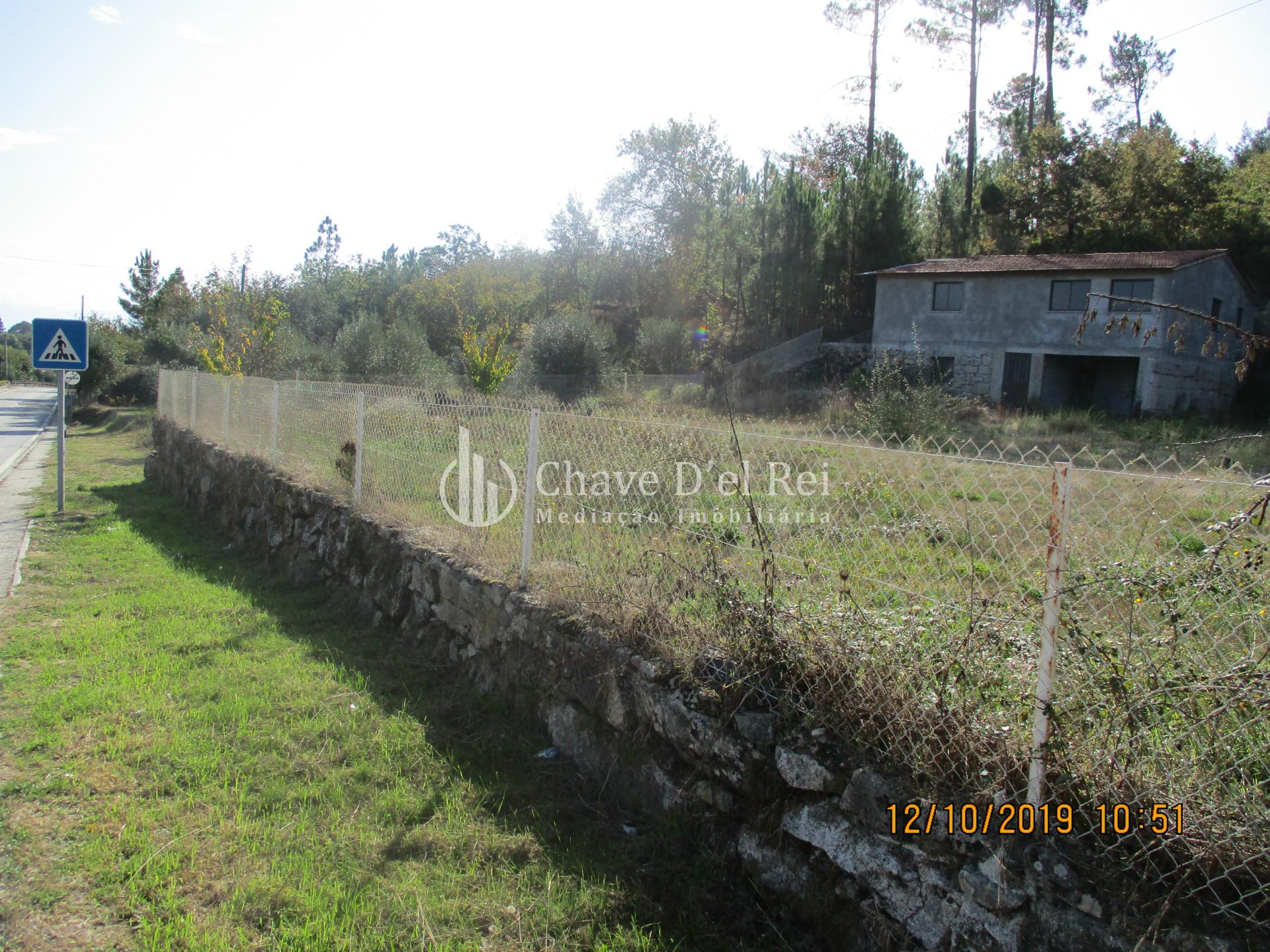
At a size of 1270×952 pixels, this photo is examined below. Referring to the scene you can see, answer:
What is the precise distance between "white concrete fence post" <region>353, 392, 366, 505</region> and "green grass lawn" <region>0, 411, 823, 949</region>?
152 cm

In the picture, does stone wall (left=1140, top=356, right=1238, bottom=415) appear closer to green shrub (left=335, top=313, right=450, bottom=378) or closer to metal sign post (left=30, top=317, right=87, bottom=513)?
green shrub (left=335, top=313, right=450, bottom=378)

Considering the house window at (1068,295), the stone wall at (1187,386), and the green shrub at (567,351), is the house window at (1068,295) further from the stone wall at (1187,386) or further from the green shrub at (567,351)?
Answer: the green shrub at (567,351)

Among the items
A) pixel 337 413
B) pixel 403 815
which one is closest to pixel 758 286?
pixel 337 413

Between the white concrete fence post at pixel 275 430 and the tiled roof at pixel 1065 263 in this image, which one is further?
the tiled roof at pixel 1065 263

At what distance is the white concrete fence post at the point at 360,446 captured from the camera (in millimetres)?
6930

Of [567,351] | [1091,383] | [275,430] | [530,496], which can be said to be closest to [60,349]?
[275,430]

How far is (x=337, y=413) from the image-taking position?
304 inches

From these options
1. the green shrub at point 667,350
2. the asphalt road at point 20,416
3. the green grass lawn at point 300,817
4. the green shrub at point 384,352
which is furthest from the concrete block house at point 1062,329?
the asphalt road at point 20,416

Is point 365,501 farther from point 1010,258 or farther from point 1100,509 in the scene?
point 1010,258

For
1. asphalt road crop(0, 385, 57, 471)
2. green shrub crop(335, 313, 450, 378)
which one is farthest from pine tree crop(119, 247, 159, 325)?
green shrub crop(335, 313, 450, 378)

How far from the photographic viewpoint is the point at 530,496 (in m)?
4.74

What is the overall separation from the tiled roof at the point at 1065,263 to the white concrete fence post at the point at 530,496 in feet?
70.1

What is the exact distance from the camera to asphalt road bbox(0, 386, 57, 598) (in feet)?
27.4

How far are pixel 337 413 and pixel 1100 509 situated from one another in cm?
676
